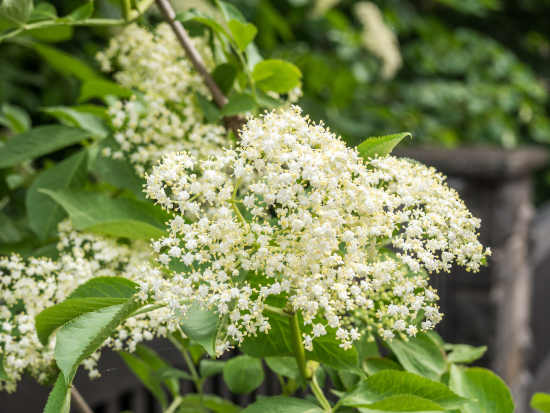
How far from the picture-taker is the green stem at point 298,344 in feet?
1.51

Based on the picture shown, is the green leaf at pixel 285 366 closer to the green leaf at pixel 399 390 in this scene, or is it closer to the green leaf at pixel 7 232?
the green leaf at pixel 399 390

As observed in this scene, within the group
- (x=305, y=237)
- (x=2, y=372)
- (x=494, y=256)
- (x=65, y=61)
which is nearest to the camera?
(x=305, y=237)

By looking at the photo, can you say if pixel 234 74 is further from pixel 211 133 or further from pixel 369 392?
pixel 369 392

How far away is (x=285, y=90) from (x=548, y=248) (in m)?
2.41

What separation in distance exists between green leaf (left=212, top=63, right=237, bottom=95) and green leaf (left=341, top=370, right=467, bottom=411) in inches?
15.0

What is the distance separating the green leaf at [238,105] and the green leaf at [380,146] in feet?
0.50

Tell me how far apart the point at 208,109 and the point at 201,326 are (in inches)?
12.1

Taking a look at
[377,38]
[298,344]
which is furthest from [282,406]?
[377,38]

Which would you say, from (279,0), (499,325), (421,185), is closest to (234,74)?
(421,185)

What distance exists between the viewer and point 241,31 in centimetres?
63

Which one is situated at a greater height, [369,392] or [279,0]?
[279,0]

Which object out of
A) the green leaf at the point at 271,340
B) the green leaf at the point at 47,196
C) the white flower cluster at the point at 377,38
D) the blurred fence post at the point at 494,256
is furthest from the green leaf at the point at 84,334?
the white flower cluster at the point at 377,38

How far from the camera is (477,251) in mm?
465

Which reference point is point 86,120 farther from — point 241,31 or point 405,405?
point 405,405
